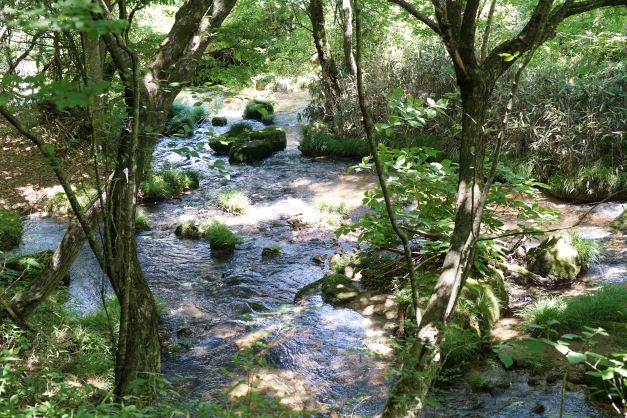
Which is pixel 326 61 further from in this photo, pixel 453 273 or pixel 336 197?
pixel 453 273

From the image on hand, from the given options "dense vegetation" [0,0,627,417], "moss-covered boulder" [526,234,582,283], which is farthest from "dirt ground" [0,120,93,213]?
"moss-covered boulder" [526,234,582,283]

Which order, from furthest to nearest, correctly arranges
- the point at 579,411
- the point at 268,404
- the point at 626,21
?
1. the point at 626,21
2. the point at 579,411
3. the point at 268,404

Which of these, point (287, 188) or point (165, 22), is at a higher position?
point (165, 22)

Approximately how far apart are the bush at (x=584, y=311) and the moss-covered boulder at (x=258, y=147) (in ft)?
25.5

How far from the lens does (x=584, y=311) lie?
4.76 meters

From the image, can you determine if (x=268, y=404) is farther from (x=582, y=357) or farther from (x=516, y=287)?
(x=516, y=287)

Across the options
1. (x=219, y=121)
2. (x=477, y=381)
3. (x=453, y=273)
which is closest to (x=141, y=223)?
(x=477, y=381)

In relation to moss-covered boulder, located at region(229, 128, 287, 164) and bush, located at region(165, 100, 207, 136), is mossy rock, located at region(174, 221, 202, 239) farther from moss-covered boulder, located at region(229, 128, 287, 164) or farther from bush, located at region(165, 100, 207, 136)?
bush, located at region(165, 100, 207, 136)

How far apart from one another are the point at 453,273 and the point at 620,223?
5.35 metres

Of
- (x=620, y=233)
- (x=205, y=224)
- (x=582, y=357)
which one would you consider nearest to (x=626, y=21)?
(x=620, y=233)

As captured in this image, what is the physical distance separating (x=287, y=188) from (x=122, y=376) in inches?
277

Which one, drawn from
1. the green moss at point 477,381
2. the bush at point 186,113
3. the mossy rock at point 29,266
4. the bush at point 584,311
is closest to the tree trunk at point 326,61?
the bush at point 186,113

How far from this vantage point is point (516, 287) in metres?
5.83

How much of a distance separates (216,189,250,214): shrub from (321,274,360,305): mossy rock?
317cm
